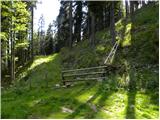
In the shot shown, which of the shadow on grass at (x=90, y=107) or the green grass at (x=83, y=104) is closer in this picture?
the shadow on grass at (x=90, y=107)

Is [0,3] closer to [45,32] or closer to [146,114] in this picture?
[146,114]

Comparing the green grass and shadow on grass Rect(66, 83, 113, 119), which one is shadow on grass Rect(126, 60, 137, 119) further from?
shadow on grass Rect(66, 83, 113, 119)

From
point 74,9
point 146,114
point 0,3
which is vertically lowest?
point 146,114

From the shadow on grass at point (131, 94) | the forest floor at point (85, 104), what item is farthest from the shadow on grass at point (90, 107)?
the shadow on grass at point (131, 94)

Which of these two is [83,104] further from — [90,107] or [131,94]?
[131,94]

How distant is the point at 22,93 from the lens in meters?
17.5

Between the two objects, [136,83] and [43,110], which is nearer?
[43,110]

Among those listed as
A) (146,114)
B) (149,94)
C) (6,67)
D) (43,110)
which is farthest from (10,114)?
(6,67)

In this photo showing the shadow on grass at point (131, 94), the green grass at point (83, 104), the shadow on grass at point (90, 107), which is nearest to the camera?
the shadow on grass at point (90, 107)

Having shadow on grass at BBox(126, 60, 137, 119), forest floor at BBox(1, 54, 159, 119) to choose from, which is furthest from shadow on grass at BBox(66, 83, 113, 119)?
shadow on grass at BBox(126, 60, 137, 119)

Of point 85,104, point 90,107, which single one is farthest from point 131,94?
point 90,107

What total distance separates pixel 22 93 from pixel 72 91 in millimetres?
2757

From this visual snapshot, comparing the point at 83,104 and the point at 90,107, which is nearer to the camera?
the point at 90,107

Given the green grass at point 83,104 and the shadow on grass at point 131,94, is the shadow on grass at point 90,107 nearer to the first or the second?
the green grass at point 83,104
